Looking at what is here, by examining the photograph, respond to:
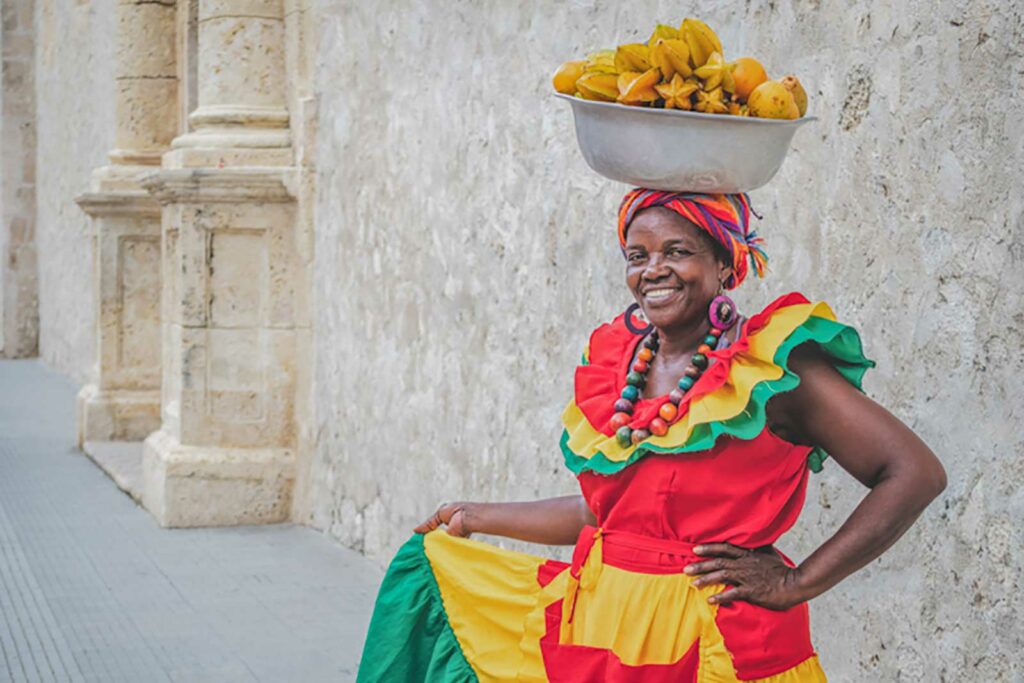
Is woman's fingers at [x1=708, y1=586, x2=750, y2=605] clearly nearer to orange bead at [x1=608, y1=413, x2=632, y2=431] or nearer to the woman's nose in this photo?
orange bead at [x1=608, y1=413, x2=632, y2=431]

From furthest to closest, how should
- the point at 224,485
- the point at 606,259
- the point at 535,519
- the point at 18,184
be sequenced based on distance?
the point at 18,184
the point at 224,485
the point at 606,259
the point at 535,519

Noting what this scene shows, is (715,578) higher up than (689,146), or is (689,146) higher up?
(689,146)

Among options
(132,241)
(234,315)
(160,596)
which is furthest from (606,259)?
(132,241)

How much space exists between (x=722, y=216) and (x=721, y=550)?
0.53 meters

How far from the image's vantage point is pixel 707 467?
242cm

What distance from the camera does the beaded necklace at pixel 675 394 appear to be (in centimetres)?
248

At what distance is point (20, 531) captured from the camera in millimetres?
7441

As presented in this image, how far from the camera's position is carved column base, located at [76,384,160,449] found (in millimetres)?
10047

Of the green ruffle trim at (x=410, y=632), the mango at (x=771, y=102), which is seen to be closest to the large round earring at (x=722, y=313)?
the mango at (x=771, y=102)

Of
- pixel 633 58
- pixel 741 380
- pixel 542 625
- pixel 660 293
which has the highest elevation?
pixel 633 58

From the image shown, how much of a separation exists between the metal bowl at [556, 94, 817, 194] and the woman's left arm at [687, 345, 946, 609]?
298 millimetres

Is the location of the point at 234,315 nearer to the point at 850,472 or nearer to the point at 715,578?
the point at 715,578

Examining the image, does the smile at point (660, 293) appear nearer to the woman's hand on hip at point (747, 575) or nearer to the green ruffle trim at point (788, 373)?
the green ruffle trim at point (788, 373)

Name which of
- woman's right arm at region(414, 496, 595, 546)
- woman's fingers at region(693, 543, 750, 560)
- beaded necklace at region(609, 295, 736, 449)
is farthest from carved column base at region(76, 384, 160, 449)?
woman's fingers at region(693, 543, 750, 560)
